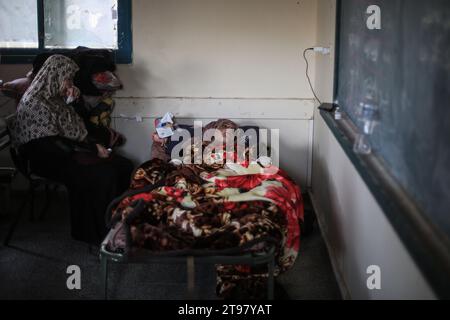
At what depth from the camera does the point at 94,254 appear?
359 cm

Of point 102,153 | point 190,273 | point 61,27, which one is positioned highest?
point 61,27

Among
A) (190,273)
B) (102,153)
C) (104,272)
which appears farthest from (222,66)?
(190,273)

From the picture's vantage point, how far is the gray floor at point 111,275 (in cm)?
308

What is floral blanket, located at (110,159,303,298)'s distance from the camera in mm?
2576

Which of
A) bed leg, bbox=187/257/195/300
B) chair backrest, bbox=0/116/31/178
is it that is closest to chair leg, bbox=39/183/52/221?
chair backrest, bbox=0/116/31/178

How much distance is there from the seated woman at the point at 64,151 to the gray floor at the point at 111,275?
22 cm

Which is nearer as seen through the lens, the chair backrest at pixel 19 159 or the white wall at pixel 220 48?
the chair backrest at pixel 19 159

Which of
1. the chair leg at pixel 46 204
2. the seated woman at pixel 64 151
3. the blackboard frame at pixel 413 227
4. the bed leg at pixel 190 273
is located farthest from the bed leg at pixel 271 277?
the chair leg at pixel 46 204

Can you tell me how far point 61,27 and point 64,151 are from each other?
3.89 feet

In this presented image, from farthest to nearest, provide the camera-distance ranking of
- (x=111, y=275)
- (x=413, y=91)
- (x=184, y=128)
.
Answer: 1. (x=184, y=128)
2. (x=111, y=275)
3. (x=413, y=91)

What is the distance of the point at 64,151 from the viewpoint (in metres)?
3.72

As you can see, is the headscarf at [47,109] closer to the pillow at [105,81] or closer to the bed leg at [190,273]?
the pillow at [105,81]

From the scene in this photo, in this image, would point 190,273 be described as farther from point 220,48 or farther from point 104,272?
point 220,48

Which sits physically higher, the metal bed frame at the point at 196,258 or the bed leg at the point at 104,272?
the metal bed frame at the point at 196,258
